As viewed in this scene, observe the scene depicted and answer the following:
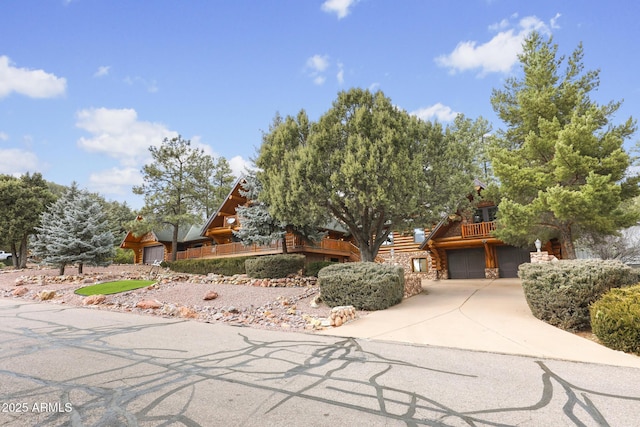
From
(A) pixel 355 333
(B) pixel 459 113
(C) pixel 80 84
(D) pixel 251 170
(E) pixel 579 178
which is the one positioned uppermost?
(B) pixel 459 113

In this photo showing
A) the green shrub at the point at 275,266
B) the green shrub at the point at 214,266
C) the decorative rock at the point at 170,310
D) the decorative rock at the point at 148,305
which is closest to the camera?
the decorative rock at the point at 170,310

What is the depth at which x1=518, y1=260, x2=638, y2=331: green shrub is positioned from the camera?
784cm

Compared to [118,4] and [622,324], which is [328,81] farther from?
→ [622,324]

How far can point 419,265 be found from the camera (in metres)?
25.8

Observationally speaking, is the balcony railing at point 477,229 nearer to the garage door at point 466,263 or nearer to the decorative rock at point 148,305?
the garage door at point 466,263

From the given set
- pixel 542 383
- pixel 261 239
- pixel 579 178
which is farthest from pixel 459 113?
pixel 542 383

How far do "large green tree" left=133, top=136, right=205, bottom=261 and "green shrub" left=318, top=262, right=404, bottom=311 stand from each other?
18869 mm

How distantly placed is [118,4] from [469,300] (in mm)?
16682

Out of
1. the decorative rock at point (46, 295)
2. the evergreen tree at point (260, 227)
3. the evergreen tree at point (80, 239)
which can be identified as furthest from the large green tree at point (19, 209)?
the evergreen tree at point (260, 227)

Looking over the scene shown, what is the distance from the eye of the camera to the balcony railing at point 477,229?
826 inches

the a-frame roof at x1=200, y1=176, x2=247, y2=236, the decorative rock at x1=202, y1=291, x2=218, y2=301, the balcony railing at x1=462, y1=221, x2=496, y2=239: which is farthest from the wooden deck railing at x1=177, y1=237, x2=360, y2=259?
the balcony railing at x1=462, y1=221, x2=496, y2=239

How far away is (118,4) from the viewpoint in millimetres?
11852

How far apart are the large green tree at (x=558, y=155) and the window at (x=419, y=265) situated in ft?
28.8

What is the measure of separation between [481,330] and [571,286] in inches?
95.0
